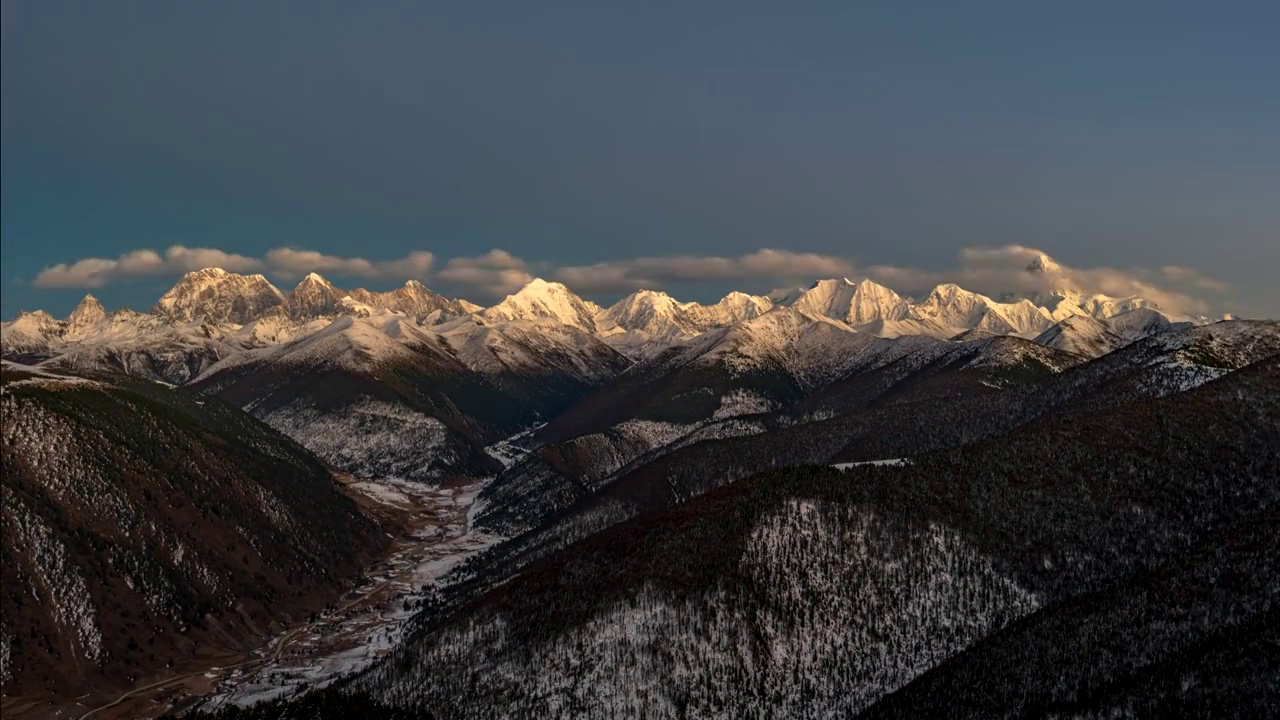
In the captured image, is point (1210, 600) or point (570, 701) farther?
point (570, 701)

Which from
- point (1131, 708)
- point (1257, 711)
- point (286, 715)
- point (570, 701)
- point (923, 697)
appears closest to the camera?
point (1257, 711)

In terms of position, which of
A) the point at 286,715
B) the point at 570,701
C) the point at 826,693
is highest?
the point at 286,715

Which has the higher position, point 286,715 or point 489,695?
point 286,715

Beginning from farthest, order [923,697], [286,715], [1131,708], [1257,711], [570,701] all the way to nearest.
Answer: [570,701], [923,697], [286,715], [1131,708], [1257,711]

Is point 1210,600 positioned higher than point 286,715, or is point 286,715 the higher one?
point 286,715

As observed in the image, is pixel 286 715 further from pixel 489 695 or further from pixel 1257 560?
pixel 1257 560

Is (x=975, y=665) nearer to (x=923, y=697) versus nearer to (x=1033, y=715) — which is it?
(x=923, y=697)

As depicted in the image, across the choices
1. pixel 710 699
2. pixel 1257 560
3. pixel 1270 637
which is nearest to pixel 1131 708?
pixel 1270 637

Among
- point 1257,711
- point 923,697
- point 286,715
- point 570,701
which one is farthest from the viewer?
point 570,701

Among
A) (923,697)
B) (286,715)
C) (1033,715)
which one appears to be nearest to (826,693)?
(923,697)
